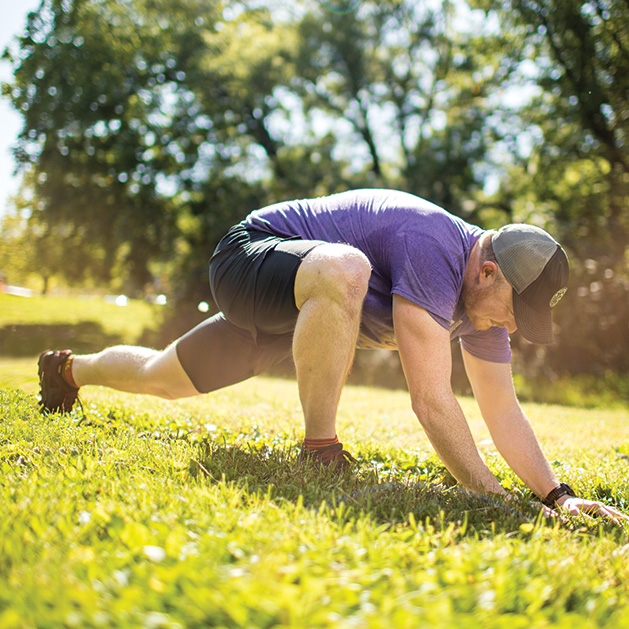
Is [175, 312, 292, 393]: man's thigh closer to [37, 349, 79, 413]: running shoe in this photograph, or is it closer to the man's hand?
[37, 349, 79, 413]: running shoe

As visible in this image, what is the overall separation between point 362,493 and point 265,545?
28.2 inches

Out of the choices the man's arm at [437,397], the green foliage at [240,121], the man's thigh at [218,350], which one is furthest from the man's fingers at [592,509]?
the green foliage at [240,121]

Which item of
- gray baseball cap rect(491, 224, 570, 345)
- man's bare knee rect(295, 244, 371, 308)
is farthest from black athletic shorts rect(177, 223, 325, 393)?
gray baseball cap rect(491, 224, 570, 345)

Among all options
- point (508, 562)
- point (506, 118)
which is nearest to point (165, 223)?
point (506, 118)

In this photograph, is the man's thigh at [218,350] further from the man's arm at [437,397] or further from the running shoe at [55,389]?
the man's arm at [437,397]

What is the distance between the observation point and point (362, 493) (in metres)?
2.20

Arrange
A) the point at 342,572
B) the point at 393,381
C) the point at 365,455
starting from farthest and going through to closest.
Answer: the point at 393,381
the point at 365,455
the point at 342,572

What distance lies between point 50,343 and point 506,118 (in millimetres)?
16804

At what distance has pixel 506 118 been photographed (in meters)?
16.8

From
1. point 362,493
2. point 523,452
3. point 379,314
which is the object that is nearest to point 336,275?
point 379,314

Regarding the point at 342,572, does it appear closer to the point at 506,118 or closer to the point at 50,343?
the point at 506,118

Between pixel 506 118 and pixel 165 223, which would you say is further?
pixel 165 223

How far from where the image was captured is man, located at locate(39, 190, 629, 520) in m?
2.42

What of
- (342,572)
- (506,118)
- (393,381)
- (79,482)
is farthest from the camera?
(506,118)
